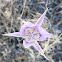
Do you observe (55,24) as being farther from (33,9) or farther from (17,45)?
(17,45)

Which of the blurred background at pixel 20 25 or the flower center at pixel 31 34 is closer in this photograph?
the flower center at pixel 31 34

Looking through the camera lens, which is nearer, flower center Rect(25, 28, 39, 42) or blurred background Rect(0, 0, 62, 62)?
flower center Rect(25, 28, 39, 42)

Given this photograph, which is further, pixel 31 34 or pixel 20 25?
pixel 20 25

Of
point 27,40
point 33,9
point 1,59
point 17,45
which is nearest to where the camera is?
point 27,40

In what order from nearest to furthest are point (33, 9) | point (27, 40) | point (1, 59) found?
1. point (27, 40)
2. point (1, 59)
3. point (33, 9)

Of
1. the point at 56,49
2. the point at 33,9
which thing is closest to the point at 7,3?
the point at 33,9

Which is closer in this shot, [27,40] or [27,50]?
[27,40]

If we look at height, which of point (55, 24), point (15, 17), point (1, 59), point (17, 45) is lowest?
point (1, 59)

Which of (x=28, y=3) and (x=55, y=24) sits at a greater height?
(x=28, y=3)
